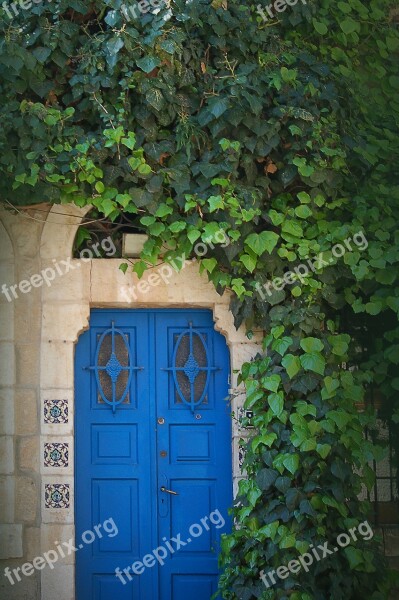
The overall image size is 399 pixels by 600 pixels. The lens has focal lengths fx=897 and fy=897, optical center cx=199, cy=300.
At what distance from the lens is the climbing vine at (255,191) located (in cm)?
538

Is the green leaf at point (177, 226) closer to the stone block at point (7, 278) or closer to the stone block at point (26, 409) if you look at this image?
the stone block at point (7, 278)

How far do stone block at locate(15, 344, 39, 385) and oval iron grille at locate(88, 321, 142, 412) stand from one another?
0.36 m

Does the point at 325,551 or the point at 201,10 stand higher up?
the point at 201,10

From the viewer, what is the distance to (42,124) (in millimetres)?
5398

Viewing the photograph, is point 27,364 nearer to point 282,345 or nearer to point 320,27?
point 282,345

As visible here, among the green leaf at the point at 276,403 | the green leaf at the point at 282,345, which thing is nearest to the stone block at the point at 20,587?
the green leaf at the point at 276,403

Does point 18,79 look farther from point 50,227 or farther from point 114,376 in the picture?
point 114,376

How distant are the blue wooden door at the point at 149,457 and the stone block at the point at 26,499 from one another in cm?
28

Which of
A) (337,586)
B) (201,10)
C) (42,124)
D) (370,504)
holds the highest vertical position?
(201,10)

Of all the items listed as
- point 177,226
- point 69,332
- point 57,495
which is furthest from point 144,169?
point 57,495

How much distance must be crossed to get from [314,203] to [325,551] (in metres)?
2.14

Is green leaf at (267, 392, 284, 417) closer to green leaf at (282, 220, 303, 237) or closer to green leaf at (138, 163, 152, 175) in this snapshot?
green leaf at (282, 220, 303, 237)

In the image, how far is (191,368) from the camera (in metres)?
5.86

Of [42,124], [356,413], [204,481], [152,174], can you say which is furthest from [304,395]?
[42,124]
